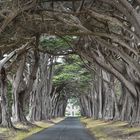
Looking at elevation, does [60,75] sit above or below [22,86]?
above

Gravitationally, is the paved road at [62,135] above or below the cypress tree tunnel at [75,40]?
below

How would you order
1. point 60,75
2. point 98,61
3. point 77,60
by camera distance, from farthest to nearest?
point 60,75 < point 77,60 < point 98,61

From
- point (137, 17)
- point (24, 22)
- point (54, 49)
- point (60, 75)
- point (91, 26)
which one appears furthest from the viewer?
point (60, 75)

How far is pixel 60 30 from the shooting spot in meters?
22.7

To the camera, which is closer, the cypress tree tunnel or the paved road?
the cypress tree tunnel

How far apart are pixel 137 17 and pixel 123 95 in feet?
70.9

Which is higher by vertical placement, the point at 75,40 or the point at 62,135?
the point at 75,40

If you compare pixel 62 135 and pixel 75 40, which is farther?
pixel 75 40

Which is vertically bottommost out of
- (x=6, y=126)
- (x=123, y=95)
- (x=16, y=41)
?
(x=6, y=126)

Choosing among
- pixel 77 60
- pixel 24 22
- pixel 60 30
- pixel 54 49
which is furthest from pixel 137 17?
pixel 77 60

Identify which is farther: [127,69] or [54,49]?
[54,49]

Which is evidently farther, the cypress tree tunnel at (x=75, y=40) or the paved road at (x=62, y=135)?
the paved road at (x=62, y=135)

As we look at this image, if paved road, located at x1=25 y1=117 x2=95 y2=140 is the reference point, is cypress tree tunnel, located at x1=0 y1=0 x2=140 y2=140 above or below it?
above

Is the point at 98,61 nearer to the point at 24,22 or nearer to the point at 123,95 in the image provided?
the point at 24,22
